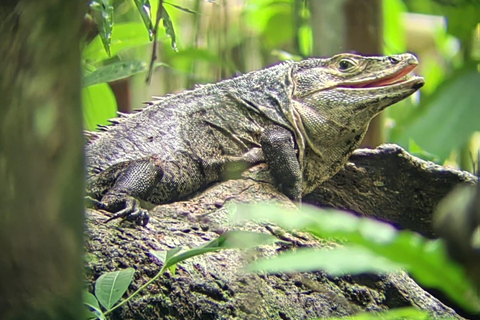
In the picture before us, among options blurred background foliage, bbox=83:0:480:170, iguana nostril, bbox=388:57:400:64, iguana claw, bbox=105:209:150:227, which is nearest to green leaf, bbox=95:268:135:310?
iguana claw, bbox=105:209:150:227

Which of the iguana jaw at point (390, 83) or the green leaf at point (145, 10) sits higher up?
the green leaf at point (145, 10)

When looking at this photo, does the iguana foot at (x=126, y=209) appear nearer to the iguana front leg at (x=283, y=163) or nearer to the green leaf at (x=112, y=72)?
the green leaf at (x=112, y=72)

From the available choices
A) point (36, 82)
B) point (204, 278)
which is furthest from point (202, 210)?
point (36, 82)

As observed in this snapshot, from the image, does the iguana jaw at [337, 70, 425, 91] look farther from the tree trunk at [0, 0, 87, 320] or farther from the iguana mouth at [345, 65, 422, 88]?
the tree trunk at [0, 0, 87, 320]

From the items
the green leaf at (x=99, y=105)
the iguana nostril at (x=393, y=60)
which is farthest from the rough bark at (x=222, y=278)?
the green leaf at (x=99, y=105)

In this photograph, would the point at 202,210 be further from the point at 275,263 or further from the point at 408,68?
the point at 275,263

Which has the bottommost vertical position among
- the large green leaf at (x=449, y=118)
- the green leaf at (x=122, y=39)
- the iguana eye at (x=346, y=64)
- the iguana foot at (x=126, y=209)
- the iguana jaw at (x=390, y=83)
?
the large green leaf at (x=449, y=118)

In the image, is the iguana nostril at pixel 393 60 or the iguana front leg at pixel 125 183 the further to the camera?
the iguana nostril at pixel 393 60
